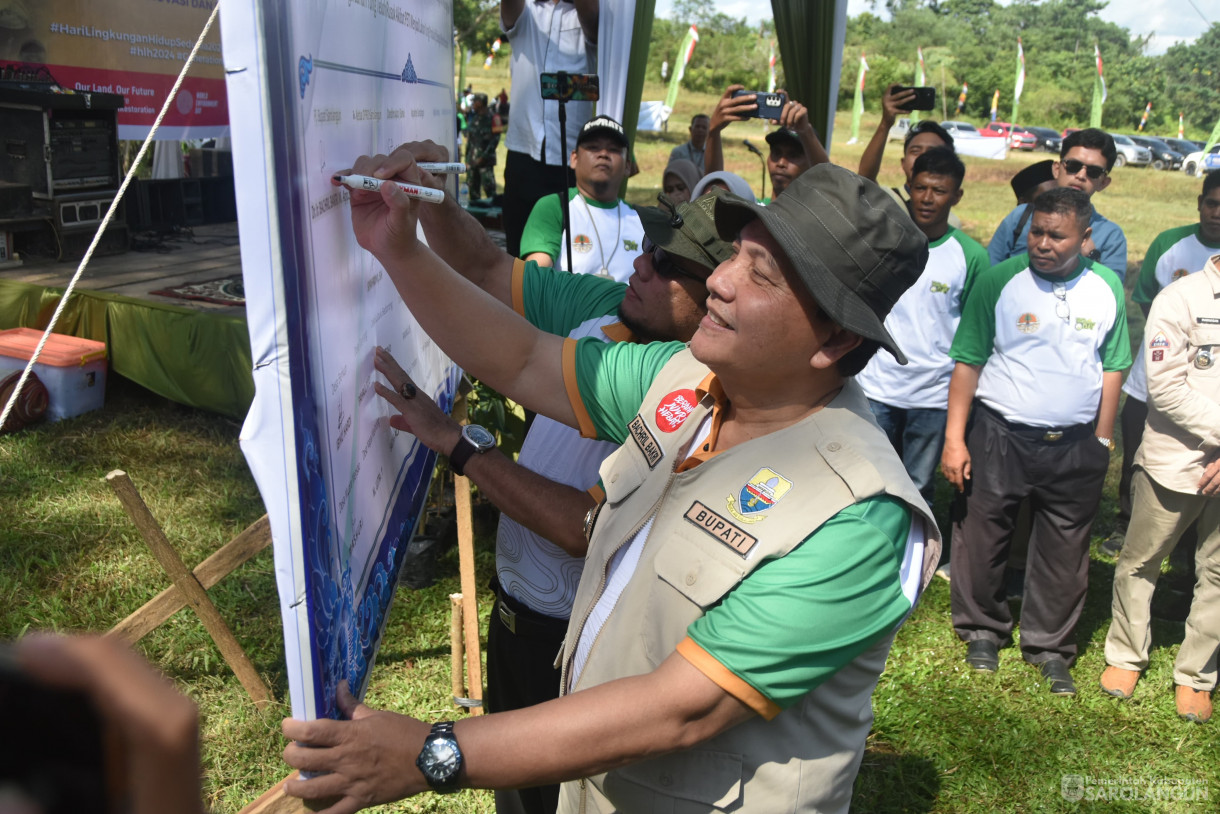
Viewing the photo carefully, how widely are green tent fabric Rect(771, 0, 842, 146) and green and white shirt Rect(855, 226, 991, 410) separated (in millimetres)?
1402

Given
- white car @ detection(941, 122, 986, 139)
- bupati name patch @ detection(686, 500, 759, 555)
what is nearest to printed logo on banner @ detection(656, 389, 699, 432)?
bupati name patch @ detection(686, 500, 759, 555)

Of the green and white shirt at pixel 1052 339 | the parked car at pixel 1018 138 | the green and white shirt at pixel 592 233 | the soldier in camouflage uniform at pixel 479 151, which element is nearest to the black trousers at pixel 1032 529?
the green and white shirt at pixel 1052 339

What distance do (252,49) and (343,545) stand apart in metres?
0.79

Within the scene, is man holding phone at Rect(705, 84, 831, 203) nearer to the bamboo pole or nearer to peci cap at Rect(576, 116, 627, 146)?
peci cap at Rect(576, 116, 627, 146)

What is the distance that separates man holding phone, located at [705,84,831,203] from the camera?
4.38 meters

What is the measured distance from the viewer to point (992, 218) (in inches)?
689

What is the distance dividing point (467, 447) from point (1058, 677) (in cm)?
305

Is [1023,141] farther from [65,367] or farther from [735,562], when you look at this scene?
[735,562]

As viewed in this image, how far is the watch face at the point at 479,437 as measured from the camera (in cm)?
199

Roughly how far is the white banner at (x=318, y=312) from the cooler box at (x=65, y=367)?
399cm

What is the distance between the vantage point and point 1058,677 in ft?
12.5

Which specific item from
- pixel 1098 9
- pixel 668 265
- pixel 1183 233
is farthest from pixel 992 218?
pixel 1098 9

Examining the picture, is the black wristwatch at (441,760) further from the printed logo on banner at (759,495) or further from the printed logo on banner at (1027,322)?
the printed logo on banner at (1027,322)

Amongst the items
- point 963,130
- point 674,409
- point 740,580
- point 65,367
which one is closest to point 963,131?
point 963,130
